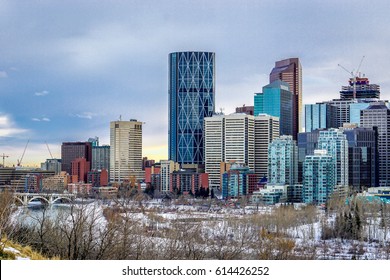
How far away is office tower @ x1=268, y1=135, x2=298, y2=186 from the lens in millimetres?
14789

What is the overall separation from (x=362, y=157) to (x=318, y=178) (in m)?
1.58

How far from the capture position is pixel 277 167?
49.0ft

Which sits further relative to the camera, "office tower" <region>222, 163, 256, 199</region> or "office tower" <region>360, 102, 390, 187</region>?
"office tower" <region>222, 163, 256, 199</region>

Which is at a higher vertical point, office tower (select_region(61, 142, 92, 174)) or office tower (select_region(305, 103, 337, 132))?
office tower (select_region(305, 103, 337, 132))

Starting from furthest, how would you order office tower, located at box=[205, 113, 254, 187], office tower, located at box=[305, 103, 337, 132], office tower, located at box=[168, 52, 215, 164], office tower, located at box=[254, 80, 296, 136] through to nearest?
office tower, located at box=[305, 103, 337, 132] < office tower, located at box=[254, 80, 296, 136] < office tower, located at box=[205, 113, 254, 187] < office tower, located at box=[168, 52, 215, 164]

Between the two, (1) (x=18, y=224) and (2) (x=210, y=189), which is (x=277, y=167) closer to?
(2) (x=210, y=189)

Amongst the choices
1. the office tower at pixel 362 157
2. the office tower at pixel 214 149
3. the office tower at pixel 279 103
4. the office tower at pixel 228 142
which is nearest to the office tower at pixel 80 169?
the office tower at pixel 214 149

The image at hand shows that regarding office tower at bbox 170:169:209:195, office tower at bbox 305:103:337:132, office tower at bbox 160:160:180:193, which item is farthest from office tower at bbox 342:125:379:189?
office tower at bbox 160:160:180:193

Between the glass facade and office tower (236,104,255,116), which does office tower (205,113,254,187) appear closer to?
office tower (236,104,255,116)

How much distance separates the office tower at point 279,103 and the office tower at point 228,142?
0.81 metres

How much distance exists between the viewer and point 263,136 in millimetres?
16719

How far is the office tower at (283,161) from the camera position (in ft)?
48.5

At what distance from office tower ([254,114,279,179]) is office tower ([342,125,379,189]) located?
2.01 metres
